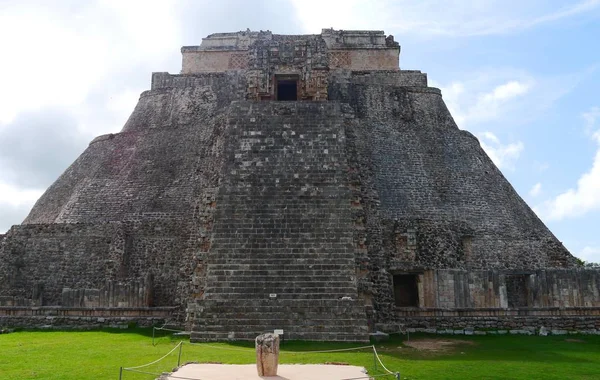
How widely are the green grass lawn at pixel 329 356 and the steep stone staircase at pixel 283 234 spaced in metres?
0.68

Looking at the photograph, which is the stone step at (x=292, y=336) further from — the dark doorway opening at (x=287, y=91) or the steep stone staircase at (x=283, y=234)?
the dark doorway opening at (x=287, y=91)

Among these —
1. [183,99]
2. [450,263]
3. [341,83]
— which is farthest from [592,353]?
[183,99]

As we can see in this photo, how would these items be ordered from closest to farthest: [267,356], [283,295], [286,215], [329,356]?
[267,356] → [329,356] → [283,295] → [286,215]

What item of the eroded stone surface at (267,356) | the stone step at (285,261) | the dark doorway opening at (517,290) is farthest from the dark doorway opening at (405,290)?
the eroded stone surface at (267,356)

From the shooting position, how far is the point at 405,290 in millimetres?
16391

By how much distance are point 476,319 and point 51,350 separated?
9.03 meters

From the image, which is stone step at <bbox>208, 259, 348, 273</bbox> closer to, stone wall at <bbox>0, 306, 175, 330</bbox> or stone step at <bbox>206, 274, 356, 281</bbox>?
stone step at <bbox>206, 274, 356, 281</bbox>

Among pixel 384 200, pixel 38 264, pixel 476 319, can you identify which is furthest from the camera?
pixel 384 200

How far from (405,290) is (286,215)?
5.35 m

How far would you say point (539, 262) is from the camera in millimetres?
17328

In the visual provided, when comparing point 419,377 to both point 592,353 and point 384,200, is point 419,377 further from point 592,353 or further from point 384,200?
point 384,200

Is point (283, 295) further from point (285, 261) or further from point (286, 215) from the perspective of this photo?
point (286, 215)

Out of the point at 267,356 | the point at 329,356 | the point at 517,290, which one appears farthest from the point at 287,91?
the point at 267,356

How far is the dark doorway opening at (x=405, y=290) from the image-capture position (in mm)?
16203
